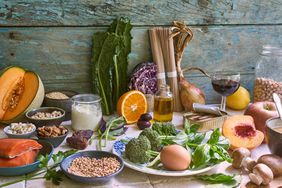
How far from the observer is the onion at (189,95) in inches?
63.9

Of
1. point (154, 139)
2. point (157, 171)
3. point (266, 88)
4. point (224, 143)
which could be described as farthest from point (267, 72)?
point (157, 171)

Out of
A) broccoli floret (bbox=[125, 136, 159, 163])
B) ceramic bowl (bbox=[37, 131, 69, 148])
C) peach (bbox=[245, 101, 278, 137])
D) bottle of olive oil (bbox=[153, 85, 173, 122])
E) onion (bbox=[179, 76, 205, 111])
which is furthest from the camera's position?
onion (bbox=[179, 76, 205, 111])

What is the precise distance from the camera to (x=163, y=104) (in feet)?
4.90

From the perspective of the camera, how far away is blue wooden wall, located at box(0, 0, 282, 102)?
1528mm

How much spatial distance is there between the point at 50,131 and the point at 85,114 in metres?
0.16

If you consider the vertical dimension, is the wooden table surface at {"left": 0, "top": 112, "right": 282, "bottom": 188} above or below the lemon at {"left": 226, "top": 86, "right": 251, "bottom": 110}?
below

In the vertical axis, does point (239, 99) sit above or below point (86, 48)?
below

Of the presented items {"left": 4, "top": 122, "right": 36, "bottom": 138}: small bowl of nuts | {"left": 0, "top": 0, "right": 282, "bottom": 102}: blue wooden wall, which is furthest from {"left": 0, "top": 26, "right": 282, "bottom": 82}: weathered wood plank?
{"left": 4, "top": 122, "right": 36, "bottom": 138}: small bowl of nuts

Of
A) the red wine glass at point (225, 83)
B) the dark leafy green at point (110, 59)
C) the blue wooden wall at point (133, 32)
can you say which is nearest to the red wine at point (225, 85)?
the red wine glass at point (225, 83)

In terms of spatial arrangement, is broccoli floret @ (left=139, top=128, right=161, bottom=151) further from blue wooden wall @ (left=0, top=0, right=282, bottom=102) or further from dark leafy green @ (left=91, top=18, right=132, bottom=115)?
blue wooden wall @ (left=0, top=0, right=282, bottom=102)

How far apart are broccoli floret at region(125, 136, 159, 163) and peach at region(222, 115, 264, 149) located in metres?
0.26

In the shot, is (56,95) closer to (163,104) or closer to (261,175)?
(163,104)

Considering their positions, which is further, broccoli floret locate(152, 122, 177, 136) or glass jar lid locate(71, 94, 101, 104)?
glass jar lid locate(71, 94, 101, 104)

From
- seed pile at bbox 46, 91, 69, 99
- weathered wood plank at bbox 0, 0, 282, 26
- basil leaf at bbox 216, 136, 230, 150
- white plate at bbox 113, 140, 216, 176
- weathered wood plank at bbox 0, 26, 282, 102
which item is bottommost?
white plate at bbox 113, 140, 216, 176
